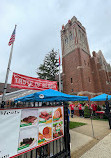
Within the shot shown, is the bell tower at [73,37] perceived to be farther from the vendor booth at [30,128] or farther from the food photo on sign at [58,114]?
the vendor booth at [30,128]

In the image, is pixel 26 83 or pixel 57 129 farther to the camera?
pixel 26 83

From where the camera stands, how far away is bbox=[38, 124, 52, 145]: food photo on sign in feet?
8.37

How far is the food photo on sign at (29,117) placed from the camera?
231cm

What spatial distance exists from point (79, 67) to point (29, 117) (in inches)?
695

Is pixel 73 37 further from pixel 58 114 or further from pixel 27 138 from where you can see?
pixel 27 138

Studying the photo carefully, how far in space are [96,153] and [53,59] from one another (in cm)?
2387

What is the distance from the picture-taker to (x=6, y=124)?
6.62 ft

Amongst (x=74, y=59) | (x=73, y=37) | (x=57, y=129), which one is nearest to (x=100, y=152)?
(x=57, y=129)

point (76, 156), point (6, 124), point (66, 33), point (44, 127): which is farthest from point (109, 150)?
point (66, 33)

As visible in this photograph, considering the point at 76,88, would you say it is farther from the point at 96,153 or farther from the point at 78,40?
the point at 96,153

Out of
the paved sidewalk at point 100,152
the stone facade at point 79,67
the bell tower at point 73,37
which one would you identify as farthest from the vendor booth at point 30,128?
the bell tower at point 73,37

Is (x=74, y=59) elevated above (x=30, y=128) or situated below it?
above

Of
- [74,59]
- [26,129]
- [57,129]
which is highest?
[74,59]

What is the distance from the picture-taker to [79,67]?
18578 mm
